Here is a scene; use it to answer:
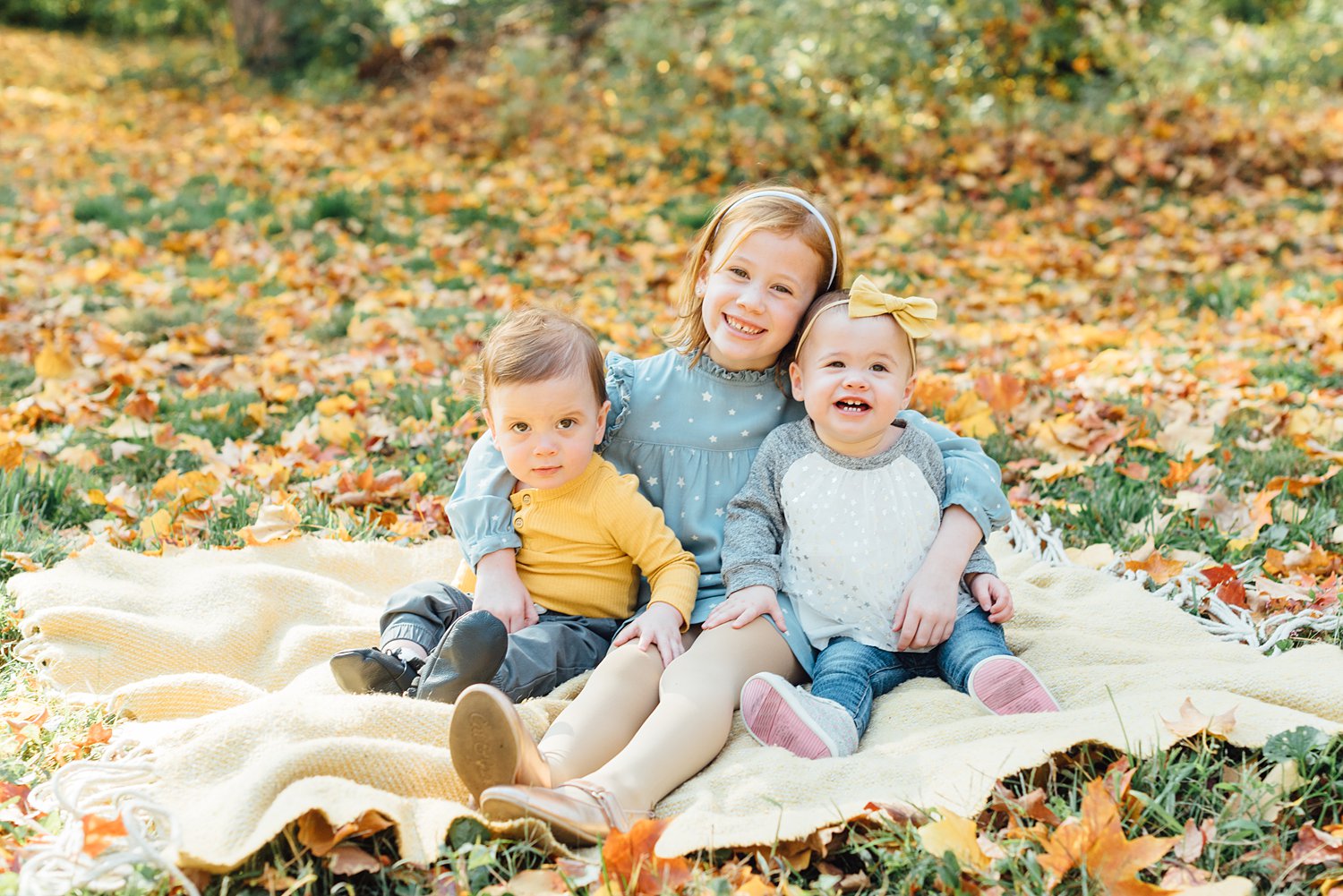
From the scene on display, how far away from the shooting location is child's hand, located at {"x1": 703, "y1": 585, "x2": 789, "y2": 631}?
2.30 m

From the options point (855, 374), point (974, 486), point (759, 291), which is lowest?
point (974, 486)

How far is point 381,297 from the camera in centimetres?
577

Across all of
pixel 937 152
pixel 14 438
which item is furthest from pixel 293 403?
pixel 937 152

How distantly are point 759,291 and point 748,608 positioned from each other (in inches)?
27.2

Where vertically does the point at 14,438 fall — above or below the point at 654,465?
below

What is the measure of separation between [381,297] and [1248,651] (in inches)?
178

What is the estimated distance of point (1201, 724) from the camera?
1.89 metres

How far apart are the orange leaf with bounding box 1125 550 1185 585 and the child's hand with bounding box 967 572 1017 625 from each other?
59 cm

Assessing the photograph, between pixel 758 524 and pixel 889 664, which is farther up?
pixel 758 524

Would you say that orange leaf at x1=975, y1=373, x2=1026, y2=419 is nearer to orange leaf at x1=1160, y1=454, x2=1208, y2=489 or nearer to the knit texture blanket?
orange leaf at x1=1160, y1=454, x2=1208, y2=489

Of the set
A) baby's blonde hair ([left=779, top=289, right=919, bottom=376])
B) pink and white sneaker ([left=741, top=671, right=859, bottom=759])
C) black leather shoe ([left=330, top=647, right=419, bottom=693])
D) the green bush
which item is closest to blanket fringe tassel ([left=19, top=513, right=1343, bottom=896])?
black leather shoe ([left=330, top=647, right=419, bottom=693])

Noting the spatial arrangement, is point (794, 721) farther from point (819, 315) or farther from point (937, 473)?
point (819, 315)

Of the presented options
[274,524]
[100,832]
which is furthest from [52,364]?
[100,832]

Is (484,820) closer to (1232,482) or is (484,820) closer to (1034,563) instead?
(1034,563)
